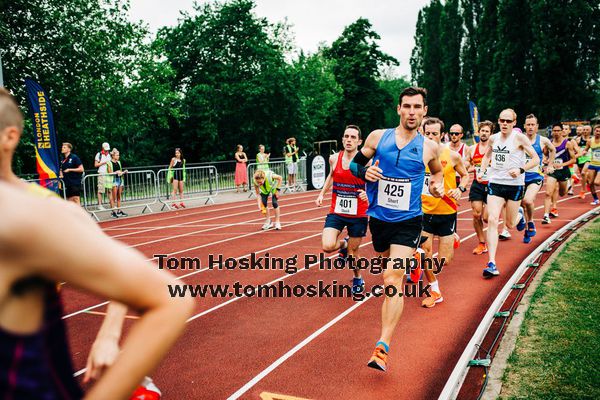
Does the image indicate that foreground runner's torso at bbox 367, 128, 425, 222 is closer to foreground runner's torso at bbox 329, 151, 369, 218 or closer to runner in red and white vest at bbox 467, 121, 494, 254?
foreground runner's torso at bbox 329, 151, 369, 218

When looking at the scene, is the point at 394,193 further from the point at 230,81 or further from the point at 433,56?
the point at 433,56

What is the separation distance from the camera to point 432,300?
6.49 m

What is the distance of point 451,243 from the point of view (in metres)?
6.84

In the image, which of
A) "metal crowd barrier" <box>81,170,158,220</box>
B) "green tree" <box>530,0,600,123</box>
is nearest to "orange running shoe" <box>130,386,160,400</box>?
"metal crowd barrier" <box>81,170,158,220</box>

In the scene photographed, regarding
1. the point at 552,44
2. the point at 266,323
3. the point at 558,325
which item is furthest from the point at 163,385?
the point at 552,44

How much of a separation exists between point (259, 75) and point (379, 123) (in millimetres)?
24153

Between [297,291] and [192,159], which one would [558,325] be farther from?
[192,159]

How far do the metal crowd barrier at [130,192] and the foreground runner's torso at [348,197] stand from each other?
10.6 meters

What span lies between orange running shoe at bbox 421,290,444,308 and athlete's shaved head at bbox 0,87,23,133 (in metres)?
5.79

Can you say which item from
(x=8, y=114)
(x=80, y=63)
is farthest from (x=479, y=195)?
(x=80, y=63)

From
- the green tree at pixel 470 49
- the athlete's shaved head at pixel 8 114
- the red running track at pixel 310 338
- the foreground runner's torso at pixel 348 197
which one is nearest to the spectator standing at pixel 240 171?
the red running track at pixel 310 338

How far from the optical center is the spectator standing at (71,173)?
46.0ft

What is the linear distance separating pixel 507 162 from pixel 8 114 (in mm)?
7885

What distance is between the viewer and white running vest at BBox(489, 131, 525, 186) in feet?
26.4
